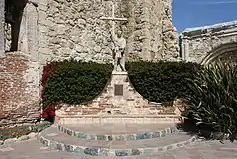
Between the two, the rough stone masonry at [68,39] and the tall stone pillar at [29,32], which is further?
the tall stone pillar at [29,32]

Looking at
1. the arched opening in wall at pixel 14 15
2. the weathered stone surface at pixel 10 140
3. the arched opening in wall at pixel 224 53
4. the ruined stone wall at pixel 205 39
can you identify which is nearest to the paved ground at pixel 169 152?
the weathered stone surface at pixel 10 140

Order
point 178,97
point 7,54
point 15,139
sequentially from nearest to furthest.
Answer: point 15,139 → point 7,54 → point 178,97

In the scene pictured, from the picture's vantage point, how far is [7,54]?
7754 mm

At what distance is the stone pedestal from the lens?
26.5ft

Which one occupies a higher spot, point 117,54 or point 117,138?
point 117,54

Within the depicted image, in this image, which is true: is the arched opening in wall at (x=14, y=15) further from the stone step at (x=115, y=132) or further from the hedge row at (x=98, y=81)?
the stone step at (x=115, y=132)

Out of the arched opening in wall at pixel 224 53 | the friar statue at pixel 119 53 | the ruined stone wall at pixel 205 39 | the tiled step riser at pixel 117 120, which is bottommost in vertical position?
the tiled step riser at pixel 117 120

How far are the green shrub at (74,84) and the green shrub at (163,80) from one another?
3.82ft

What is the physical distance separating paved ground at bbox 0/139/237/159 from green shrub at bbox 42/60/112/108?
2577 millimetres

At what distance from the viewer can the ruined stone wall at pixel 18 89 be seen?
7.57 meters

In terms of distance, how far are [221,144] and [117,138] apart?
7.46 ft

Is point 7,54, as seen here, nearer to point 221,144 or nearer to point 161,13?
point 221,144

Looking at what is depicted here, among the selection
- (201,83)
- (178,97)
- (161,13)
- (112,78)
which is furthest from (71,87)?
(161,13)

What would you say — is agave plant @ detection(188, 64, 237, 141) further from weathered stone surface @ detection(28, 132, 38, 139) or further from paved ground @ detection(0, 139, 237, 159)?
weathered stone surface @ detection(28, 132, 38, 139)
